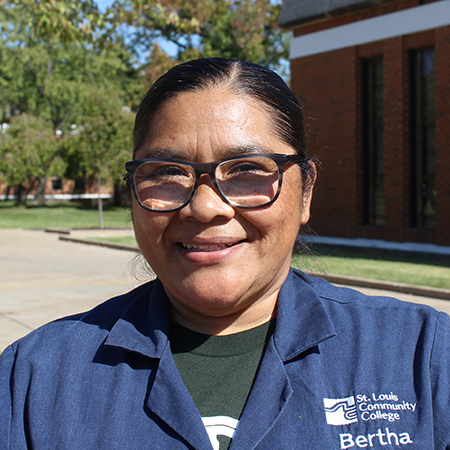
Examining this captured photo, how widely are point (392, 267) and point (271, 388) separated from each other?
10.7m

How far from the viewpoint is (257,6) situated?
2847 centimetres

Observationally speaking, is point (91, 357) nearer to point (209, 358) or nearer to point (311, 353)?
point (209, 358)

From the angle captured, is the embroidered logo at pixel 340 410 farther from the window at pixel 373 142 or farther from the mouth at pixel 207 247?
the window at pixel 373 142

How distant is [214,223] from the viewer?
154 centimetres

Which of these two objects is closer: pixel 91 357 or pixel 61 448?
pixel 61 448

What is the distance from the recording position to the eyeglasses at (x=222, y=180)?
1530 millimetres

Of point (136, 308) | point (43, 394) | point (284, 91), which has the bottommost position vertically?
point (43, 394)

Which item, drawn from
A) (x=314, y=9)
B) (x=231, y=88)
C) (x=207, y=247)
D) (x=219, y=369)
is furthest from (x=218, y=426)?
(x=314, y=9)

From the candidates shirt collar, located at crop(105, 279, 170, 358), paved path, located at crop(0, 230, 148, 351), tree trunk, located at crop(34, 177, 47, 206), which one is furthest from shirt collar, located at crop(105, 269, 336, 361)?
tree trunk, located at crop(34, 177, 47, 206)

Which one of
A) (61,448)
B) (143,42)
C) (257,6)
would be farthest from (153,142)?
(143,42)

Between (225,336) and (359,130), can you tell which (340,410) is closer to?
(225,336)

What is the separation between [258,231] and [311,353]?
356 mm

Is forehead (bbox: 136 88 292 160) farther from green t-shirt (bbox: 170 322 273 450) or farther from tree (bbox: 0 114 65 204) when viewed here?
tree (bbox: 0 114 65 204)

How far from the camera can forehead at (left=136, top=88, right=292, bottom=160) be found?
5.06ft
